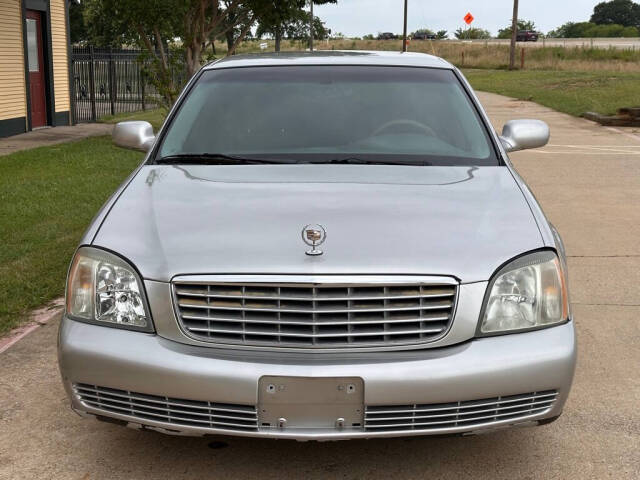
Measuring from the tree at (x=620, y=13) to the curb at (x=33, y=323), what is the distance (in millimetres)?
123968

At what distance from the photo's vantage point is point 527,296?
3262 millimetres

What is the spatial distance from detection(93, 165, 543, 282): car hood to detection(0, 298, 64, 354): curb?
158 centimetres

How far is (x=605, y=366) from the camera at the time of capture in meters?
4.70

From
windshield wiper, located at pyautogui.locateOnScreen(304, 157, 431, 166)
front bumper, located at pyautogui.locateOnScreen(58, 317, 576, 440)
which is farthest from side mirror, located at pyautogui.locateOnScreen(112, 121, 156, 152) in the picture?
front bumper, located at pyautogui.locateOnScreen(58, 317, 576, 440)

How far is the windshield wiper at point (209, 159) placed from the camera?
165 inches

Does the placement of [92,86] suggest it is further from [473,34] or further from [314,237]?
[473,34]

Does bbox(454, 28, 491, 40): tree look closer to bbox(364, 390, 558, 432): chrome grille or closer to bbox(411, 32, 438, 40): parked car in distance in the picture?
bbox(411, 32, 438, 40): parked car in distance

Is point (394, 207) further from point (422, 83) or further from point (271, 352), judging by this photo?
point (422, 83)

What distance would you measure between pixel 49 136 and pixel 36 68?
220 centimetres

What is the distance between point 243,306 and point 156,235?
491mm

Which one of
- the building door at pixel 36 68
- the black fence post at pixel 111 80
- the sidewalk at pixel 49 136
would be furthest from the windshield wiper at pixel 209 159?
the black fence post at pixel 111 80

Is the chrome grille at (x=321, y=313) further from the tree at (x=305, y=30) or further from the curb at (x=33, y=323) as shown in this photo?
the tree at (x=305, y=30)

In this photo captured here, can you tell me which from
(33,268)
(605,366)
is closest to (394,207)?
(605,366)

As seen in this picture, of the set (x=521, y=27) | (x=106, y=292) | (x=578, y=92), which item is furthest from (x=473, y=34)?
(x=106, y=292)
